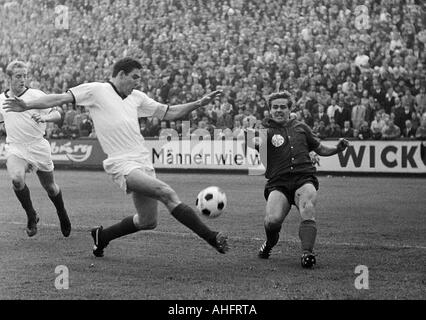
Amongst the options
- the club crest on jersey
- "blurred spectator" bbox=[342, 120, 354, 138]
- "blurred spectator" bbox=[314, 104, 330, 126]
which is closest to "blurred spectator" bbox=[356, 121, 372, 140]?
"blurred spectator" bbox=[342, 120, 354, 138]

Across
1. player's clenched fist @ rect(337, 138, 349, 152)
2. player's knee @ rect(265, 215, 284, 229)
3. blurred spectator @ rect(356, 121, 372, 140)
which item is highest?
player's clenched fist @ rect(337, 138, 349, 152)

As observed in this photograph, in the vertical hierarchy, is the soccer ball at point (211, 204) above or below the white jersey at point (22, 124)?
below

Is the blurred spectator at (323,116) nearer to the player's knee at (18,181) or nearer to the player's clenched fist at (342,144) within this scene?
the player's knee at (18,181)

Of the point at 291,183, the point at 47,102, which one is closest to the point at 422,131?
the point at 291,183

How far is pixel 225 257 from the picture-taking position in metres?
8.88

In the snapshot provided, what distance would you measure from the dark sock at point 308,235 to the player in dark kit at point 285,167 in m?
0.06

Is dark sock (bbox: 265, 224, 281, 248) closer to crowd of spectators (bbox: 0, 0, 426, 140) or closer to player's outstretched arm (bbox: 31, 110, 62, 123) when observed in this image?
player's outstretched arm (bbox: 31, 110, 62, 123)

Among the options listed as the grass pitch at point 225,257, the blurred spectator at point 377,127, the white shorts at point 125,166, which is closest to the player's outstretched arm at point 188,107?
the white shorts at point 125,166

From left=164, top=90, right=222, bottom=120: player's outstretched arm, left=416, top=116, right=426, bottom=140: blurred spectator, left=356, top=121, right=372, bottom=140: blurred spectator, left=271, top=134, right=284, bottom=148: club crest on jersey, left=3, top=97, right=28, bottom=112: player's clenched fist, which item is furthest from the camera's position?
left=356, top=121, right=372, bottom=140: blurred spectator

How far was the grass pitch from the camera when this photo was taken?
22.8 feet

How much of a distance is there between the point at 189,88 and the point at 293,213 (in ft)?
38.4

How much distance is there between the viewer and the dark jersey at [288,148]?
8.91m

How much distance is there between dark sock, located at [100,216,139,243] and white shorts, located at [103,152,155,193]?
1.94ft

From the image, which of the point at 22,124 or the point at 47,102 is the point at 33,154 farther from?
the point at 47,102
